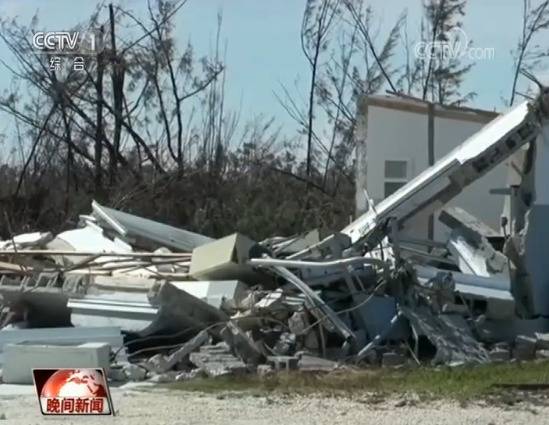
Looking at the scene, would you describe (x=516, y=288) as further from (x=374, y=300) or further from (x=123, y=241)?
(x=123, y=241)

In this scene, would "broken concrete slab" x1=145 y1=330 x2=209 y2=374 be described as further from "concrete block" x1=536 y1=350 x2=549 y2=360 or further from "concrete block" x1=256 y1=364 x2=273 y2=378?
"concrete block" x1=536 y1=350 x2=549 y2=360

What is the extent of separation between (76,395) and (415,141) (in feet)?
42.4

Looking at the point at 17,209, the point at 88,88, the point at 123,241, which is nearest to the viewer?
the point at 123,241

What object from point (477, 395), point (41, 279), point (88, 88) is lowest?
point (477, 395)

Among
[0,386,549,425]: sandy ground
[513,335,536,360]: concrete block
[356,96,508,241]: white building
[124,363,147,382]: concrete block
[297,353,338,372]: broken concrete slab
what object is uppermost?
[356,96,508,241]: white building

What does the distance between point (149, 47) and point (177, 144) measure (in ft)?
8.57

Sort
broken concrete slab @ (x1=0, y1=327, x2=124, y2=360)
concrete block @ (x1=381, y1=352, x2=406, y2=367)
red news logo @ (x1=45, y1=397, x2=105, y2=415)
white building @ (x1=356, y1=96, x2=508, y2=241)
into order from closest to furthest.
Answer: red news logo @ (x1=45, y1=397, x2=105, y2=415) < broken concrete slab @ (x1=0, y1=327, x2=124, y2=360) < concrete block @ (x1=381, y1=352, x2=406, y2=367) < white building @ (x1=356, y1=96, x2=508, y2=241)

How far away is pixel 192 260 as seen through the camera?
1321 centimetres

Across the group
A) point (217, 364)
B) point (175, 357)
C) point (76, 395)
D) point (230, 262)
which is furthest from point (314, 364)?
point (76, 395)

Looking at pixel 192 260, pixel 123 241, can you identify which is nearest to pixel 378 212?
pixel 192 260

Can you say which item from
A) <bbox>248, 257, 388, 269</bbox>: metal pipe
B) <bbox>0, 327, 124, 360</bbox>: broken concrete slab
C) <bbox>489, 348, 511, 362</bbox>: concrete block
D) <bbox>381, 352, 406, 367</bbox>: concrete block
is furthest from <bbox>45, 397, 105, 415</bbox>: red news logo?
<bbox>489, 348, 511, 362</bbox>: concrete block

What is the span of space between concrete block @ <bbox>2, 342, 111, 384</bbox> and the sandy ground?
677mm

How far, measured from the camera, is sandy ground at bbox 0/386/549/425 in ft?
A: 26.5

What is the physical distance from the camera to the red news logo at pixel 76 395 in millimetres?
7973
